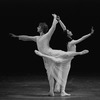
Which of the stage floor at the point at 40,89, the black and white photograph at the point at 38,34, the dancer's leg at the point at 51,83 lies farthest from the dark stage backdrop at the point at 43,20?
the dancer's leg at the point at 51,83

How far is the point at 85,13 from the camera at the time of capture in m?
14.0

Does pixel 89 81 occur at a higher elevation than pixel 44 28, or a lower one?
lower

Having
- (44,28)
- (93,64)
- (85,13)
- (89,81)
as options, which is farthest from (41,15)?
(44,28)

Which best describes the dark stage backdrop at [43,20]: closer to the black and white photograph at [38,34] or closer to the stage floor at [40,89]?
the black and white photograph at [38,34]

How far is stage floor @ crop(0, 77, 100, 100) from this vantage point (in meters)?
9.14

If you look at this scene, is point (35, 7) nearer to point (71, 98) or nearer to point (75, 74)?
point (75, 74)

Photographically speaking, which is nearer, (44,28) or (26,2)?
(44,28)

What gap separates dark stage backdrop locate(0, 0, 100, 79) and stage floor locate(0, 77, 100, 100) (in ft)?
5.52

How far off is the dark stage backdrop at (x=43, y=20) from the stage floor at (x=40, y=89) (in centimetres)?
168

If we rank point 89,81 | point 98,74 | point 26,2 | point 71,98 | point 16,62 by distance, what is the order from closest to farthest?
point 71,98, point 89,81, point 98,74, point 26,2, point 16,62

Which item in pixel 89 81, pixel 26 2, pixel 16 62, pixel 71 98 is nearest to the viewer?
pixel 71 98

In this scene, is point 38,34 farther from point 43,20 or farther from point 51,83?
point 51,83

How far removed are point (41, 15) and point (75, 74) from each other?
77.6 inches

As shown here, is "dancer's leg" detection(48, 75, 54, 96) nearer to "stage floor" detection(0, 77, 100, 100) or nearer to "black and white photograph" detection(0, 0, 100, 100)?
"stage floor" detection(0, 77, 100, 100)
